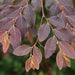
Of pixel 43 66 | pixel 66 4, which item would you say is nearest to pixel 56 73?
pixel 43 66

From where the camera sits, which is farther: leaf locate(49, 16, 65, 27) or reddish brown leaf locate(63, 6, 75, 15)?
reddish brown leaf locate(63, 6, 75, 15)

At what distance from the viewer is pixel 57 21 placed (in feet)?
3.76

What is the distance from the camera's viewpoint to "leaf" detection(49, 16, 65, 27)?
3.71ft

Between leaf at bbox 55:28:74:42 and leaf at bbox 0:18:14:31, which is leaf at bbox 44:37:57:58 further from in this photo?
leaf at bbox 0:18:14:31

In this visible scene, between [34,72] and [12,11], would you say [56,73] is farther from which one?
[12,11]

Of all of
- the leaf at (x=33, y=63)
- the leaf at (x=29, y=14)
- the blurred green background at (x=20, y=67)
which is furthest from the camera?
the blurred green background at (x=20, y=67)

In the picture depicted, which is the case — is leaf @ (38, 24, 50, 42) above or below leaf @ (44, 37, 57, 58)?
above

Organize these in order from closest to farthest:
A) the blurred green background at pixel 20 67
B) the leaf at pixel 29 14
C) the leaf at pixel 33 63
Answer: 1. the leaf at pixel 33 63
2. the leaf at pixel 29 14
3. the blurred green background at pixel 20 67

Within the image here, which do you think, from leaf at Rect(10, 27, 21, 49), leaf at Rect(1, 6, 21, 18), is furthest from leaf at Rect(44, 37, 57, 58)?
leaf at Rect(1, 6, 21, 18)

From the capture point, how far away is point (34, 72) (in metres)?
2.75

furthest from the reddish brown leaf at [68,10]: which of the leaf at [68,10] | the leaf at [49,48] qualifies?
the leaf at [49,48]

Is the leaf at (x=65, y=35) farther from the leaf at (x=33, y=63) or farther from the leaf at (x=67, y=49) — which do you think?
the leaf at (x=33, y=63)

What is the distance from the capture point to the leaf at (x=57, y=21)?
3.71 ft

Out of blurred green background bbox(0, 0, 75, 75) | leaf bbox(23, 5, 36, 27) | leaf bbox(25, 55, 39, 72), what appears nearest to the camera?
leaf bbox(25, 55, 39, 72)
